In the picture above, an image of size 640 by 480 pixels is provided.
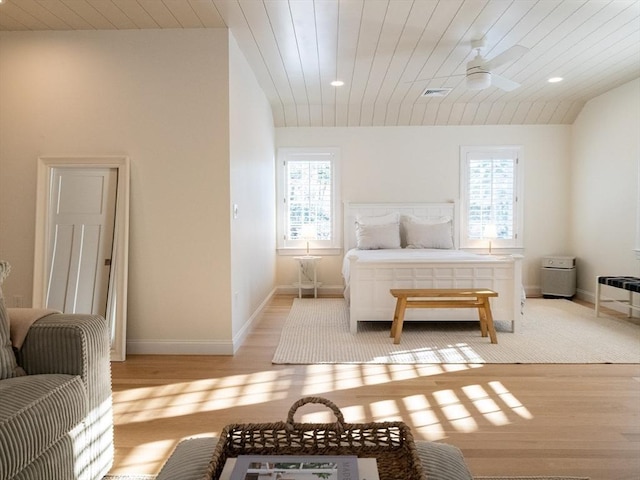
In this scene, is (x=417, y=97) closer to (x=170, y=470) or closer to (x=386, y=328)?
(x=386, y=328)

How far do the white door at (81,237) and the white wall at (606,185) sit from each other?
216 inches

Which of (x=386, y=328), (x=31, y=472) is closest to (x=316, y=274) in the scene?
(x=386, y=328)

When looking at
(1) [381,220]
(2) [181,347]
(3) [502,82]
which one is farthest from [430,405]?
(1) [381,220]

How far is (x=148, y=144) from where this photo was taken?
3.64m

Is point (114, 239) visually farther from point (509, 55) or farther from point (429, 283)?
point (509, 55)

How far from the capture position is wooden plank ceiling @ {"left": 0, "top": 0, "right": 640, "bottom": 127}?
10.5 feet

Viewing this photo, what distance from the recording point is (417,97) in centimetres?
581

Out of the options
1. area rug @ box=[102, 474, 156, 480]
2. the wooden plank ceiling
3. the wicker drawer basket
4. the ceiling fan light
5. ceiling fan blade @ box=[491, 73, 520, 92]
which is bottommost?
area rug @ box=[102, 474, 156, 480]

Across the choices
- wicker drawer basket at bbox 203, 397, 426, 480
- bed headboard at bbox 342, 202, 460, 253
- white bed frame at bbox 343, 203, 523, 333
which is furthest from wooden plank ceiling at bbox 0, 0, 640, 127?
wicker drawer basket at bbox 203, 397, 426, 480

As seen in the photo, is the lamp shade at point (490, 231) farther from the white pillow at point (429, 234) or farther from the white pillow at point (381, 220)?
the white pillow at point (381, 220)

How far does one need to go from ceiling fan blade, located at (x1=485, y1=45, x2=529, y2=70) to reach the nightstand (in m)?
3.43

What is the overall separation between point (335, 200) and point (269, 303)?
186cm

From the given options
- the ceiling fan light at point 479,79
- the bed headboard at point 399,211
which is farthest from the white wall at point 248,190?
the ceiling fan light at point 479,79

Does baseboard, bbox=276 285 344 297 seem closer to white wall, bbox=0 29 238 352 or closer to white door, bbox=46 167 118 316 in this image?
white wall, bbox=0 29 238 352
